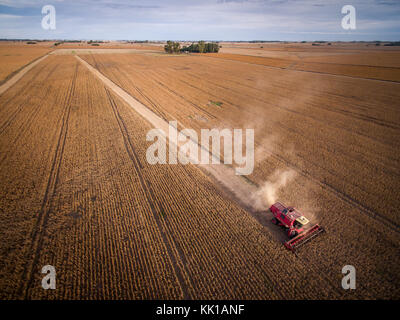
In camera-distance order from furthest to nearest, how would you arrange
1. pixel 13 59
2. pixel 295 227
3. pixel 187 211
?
pixel 13 59
pixel 187 211
pixel 295 227

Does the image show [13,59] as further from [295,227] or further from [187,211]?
[295,227]

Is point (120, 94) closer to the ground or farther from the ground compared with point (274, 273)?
farther from the ground

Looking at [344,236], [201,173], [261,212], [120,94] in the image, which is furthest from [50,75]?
[344,236]

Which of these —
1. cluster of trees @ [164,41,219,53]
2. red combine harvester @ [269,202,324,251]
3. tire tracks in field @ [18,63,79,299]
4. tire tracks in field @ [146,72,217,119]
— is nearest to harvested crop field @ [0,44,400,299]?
tire tracks in field @ [18,63,79,299]

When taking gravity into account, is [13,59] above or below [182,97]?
above

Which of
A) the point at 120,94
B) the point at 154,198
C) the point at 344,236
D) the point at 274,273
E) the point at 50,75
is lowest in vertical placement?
the point at 274,273

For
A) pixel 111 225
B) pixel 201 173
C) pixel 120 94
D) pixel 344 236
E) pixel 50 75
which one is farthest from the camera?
pixel 50 75

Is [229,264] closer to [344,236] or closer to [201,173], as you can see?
[344,236]

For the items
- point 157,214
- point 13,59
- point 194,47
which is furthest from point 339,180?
point 194,47
